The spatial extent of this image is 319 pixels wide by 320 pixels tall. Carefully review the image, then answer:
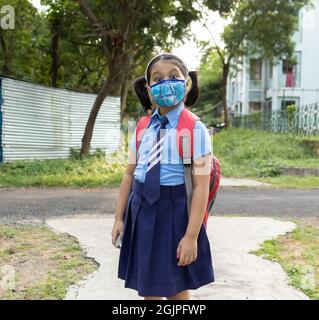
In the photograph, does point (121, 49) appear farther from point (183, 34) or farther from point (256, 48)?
point (256, 48)

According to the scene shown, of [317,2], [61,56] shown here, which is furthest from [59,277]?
[317,2]

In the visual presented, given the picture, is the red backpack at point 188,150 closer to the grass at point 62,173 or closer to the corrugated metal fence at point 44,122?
the grass at point 62,173

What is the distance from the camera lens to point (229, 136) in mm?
24609

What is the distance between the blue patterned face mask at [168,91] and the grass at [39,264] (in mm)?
1730

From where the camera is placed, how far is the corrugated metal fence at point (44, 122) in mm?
13086

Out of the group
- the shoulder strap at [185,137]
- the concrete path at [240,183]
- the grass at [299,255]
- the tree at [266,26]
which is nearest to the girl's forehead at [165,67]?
the shoulder strap at [185,137]

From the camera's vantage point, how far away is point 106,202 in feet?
28.3

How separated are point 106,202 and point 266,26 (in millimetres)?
18901

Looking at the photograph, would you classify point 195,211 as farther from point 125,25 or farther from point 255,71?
point 255,71

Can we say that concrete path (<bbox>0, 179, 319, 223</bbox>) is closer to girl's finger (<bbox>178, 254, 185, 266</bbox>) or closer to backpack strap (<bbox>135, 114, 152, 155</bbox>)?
backpack strap (<bbox>135, 114, 152, 155</bbox>)

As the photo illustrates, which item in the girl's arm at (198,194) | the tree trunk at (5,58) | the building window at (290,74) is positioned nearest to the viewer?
the girl's arm at (198,194)

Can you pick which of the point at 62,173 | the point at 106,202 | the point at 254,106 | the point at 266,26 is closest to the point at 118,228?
the point at 106,202

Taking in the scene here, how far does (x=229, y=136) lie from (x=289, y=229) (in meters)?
18.6
